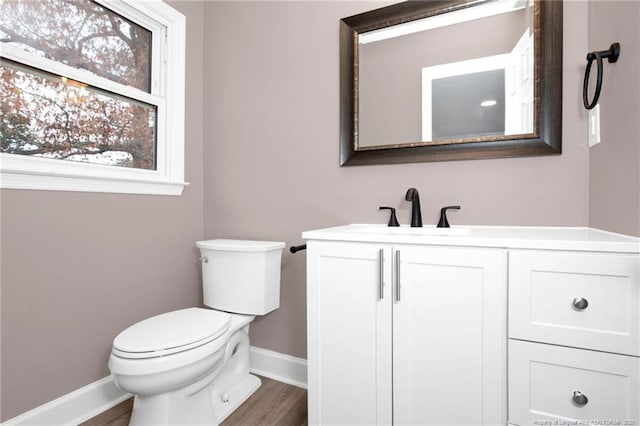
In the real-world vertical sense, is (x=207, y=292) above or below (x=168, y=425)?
above

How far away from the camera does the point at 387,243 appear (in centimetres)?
111

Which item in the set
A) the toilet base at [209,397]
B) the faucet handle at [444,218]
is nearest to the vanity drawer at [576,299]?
the faucet handle at [444,218]

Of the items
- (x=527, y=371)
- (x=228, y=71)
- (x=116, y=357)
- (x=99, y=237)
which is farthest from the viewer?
(x=228, y=71)

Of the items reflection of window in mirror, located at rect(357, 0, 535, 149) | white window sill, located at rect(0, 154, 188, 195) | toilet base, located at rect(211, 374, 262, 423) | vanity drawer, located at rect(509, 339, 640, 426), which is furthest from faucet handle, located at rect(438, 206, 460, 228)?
white window sill, located at rect(0, 154, 188, 195)

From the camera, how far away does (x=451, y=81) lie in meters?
1.47

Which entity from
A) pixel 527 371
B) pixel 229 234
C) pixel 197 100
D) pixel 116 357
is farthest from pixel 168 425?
pixel 197 100

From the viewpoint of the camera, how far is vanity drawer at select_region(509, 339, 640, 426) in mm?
851

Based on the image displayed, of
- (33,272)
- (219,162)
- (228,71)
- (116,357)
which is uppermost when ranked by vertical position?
(228,71)

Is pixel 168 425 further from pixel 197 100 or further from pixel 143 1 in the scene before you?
pixel 143 1

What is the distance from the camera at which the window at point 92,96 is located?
1342mm

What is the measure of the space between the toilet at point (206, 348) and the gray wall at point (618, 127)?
1.38 m

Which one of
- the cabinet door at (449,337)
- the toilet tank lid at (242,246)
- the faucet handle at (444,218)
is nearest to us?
the cabinet door at (449,337)

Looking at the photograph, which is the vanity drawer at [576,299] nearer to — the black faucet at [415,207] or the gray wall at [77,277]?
the black faucet at [415,207]

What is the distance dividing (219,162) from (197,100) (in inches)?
17.1
